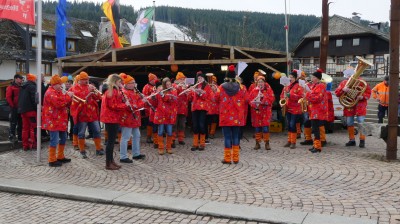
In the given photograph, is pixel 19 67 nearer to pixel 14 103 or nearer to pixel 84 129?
pixel 14 103

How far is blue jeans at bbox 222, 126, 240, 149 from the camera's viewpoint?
8.55m

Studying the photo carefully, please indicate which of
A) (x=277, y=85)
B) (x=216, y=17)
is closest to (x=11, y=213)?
(x=277, y=85)

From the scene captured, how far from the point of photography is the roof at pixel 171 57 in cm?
1320

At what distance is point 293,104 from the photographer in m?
10.6

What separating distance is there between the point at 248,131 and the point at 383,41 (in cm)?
4314

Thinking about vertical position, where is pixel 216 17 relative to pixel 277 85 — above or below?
above

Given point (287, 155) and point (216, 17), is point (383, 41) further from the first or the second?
point (287, 155)

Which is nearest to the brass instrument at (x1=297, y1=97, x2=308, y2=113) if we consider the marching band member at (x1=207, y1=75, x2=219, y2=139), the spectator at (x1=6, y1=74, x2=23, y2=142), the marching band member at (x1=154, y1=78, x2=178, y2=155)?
the marching band member at (x1=207, y1=75, x2=219, y2=139)

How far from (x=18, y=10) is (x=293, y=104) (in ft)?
22.3

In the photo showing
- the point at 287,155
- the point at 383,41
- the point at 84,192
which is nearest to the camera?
the point at 84,192

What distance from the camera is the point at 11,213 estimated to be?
5.87m

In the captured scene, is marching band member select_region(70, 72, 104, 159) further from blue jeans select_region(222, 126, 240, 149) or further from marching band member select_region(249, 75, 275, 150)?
marching band member select_region(249, 75, 275, 150)

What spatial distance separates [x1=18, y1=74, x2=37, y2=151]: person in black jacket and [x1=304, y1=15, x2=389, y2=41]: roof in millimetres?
49166

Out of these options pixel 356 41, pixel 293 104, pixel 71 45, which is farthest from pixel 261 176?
pixel 356 41
